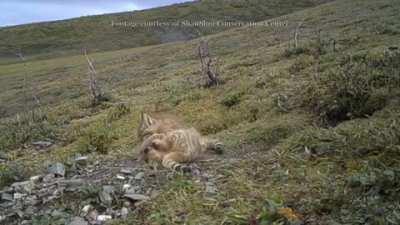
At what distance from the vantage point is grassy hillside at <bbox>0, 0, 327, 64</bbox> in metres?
51.3

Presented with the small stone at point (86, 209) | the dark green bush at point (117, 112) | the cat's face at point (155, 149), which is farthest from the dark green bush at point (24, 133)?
the small stone at point (86, 209)

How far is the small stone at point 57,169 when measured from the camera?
6.02m

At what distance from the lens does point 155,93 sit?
1395 cm

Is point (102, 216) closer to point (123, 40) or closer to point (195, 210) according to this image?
point (195, 210)

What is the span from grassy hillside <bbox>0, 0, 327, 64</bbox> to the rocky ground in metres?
43.5

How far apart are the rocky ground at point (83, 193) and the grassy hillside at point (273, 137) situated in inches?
4.0

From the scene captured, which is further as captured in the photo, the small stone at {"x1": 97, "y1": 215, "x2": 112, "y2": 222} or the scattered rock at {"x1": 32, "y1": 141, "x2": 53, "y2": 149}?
the scattered rock at {"x1": 32, "y1": 141, "x2": 53, "y2": 149}

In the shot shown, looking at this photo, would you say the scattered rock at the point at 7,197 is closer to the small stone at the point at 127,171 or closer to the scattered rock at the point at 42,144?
the small stone at the point at 127,171

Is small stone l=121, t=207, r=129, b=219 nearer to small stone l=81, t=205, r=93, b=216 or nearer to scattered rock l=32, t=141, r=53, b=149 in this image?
small stone l=81, t=205, r=93, b=216

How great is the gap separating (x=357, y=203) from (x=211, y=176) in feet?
5.73

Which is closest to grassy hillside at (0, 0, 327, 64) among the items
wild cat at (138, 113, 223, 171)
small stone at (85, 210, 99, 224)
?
wild cat at (138, 113, 223, 171)

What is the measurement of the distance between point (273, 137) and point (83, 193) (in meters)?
2.77

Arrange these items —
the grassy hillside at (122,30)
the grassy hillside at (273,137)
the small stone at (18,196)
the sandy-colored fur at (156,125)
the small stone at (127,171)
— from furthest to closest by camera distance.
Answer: the grassy hillside at (122,30)
the sandy-colored fur at (156,125)
the small stone at (127,171)
the small stone at (18,196)
the grassy hillside at (273,137)

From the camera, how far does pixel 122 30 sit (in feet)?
188
